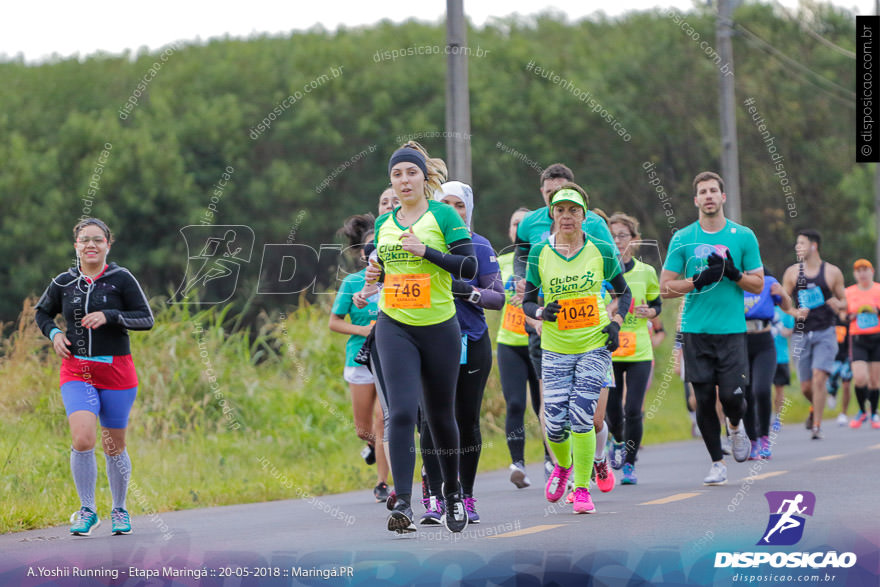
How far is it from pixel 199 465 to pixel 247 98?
37.8 meters

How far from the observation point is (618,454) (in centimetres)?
1156

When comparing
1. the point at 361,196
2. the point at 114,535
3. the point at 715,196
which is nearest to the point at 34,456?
the point at 114,535

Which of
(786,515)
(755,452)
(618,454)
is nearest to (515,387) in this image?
(618,454)

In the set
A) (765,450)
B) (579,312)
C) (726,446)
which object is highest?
(579,312)

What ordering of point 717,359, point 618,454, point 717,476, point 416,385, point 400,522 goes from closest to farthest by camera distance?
point 400,522
point 416,385
point 717,359
point 717,476
point 618,454

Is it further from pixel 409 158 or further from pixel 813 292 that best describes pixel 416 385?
pixel 813 292

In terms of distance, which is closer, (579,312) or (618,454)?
(579,312)

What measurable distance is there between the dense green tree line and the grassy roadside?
2340cm

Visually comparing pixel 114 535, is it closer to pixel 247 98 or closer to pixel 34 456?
pixel 34 456

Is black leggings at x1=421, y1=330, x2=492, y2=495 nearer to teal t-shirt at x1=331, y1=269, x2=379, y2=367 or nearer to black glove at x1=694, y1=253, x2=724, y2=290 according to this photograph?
teal t-shirt at x1=331, y1=269, x2=379, y2=367

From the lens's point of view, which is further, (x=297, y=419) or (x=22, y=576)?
(x=297, y=419)

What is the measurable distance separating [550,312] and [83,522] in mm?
3057

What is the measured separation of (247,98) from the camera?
49.2m

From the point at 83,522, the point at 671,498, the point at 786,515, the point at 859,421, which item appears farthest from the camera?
the point at 859,421
